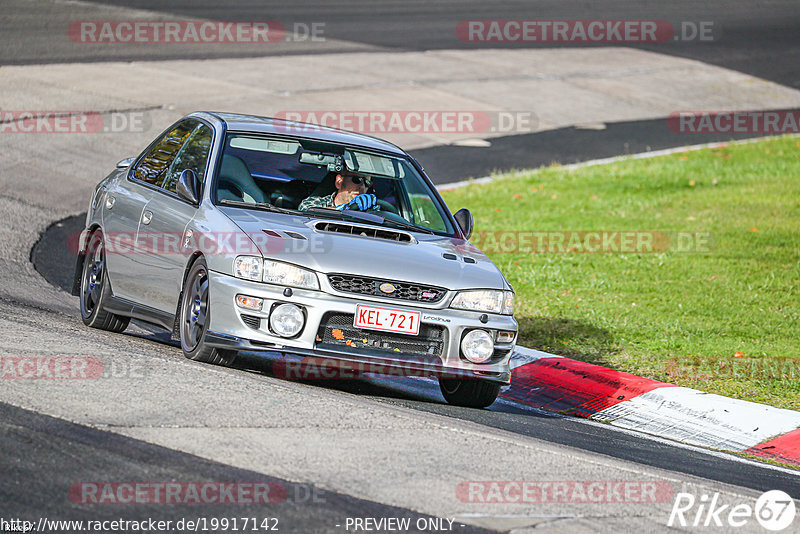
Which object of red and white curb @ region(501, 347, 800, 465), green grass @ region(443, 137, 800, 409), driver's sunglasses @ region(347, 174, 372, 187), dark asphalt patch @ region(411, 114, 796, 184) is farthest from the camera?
dark asphalt patch @ region(411, 114, 796, 184)

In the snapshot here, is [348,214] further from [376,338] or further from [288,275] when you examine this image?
[376,338]

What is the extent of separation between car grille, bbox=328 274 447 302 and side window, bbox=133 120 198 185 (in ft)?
7.21

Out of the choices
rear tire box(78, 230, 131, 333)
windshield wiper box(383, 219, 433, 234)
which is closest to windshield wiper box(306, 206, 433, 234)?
windshield wiper box(383, 219, 433, 234)

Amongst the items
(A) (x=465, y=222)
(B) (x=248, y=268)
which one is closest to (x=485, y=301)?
(A) (x=465, y=222)

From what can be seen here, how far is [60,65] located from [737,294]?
13.8 meters

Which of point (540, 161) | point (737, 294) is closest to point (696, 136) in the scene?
point (540, 161)

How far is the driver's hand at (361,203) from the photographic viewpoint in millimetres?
8584

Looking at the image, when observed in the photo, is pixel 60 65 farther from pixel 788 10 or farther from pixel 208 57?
pixel 788 10
